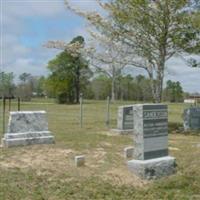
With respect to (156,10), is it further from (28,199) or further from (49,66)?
(49,66)

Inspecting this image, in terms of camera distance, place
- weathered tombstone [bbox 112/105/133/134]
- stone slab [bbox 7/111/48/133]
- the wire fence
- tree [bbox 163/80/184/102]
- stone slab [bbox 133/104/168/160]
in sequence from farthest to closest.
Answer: tree [bbox 163/80/184/102] < the wire fence < weathered tombstone [bbox 112/105/133/134] < stone slab [bbox 7/111/48/133] < stone slab [bbox 133/104/168/160]

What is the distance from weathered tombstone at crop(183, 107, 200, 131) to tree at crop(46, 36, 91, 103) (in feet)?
133

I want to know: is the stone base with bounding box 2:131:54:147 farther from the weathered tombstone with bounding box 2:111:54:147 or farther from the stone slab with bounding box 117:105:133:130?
the stone slab with bounding box 117:105:133:130

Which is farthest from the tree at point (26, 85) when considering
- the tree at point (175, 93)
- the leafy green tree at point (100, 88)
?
the tree at point (175, 93)

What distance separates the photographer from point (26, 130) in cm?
1259

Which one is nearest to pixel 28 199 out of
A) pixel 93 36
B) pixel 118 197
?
pixel 118 197

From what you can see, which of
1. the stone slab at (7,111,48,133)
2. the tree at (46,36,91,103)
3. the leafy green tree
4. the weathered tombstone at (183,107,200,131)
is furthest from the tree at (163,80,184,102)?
the stone slab at (7,111,48,133)

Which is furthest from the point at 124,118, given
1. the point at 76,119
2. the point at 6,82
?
the point at 6,82

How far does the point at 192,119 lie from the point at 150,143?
10614mm

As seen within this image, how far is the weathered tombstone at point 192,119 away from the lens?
19.5 metres

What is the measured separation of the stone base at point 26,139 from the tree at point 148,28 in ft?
27.1

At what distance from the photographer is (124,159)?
35.7ft

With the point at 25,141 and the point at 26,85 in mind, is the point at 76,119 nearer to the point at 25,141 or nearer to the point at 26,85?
the point at 25,141

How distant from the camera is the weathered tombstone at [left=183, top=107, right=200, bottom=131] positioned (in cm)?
1950
